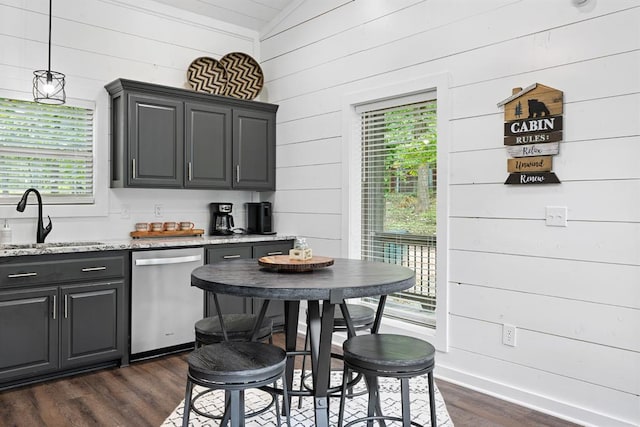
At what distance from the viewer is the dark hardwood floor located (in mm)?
2766

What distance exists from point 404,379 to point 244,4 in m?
3.99

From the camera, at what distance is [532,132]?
9.70 ft

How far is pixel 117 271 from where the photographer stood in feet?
11.9

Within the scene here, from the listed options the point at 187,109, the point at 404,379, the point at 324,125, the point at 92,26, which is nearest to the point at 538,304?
the point at 404,379

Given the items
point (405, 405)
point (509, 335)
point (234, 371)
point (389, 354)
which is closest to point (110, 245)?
point (234, 371)

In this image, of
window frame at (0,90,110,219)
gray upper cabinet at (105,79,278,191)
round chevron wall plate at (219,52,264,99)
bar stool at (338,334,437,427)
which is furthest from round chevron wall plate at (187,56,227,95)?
Result: bar stool at (338,334,437,427)

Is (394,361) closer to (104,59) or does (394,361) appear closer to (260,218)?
(260,218)

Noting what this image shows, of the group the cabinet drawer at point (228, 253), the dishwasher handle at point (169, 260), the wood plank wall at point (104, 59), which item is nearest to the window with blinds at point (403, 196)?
the cabinet drawer at point (228, 253)

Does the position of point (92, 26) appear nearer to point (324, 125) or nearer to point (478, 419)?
point (324, 125)

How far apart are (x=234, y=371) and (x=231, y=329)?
65cm

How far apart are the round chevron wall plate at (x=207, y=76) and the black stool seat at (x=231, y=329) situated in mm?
2728

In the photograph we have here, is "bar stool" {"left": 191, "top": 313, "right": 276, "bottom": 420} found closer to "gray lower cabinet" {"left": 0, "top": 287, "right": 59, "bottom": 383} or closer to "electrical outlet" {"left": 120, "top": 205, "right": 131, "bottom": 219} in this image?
"gray lower cabinet" {"left": 0, "top": 287, "right": 59, "bottom": 383}

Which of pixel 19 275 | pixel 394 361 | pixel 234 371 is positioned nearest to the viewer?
pixel 234 371

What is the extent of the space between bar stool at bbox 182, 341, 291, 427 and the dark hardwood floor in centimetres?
95
